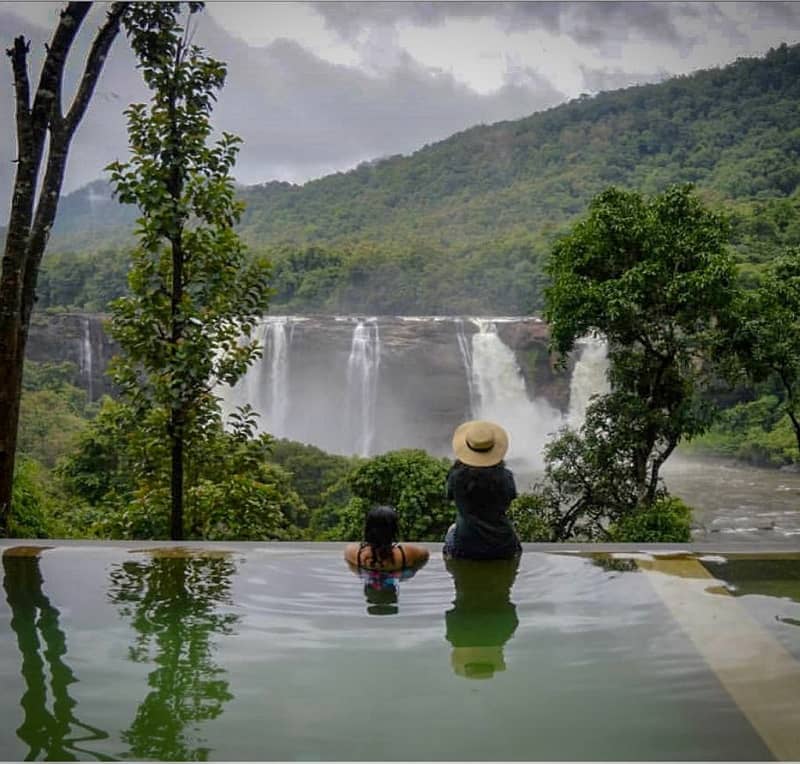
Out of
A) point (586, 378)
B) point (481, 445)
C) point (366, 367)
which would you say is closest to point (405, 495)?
point (481, 445)

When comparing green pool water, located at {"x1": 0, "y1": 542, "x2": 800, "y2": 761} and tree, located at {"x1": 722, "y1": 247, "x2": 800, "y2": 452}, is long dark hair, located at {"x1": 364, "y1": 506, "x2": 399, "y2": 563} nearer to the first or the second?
green pool water, located at {"x1": 0, "y1": 542, "x2": 800, "y2": 761}

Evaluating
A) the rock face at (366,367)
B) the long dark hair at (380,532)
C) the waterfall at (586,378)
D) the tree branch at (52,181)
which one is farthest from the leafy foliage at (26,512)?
the rock face at (366,367)

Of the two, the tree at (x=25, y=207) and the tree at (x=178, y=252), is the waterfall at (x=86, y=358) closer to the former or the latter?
the tree at (x=25, y=207)

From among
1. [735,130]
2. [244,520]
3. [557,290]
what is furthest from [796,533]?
[735,130]

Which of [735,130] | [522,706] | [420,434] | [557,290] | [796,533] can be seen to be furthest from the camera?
[735,130]

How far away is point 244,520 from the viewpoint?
4551mm

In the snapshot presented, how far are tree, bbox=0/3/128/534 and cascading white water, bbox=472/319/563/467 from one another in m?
13.8

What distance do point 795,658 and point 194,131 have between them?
325cm

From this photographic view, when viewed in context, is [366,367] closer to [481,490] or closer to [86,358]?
[86,358]

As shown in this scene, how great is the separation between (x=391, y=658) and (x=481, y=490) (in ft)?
2.70

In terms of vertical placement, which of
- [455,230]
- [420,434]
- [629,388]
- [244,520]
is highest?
[455,230]

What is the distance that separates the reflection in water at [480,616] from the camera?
2.28 m

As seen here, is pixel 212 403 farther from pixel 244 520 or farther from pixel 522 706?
pixel 522 706

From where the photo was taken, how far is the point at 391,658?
2.30 metres
